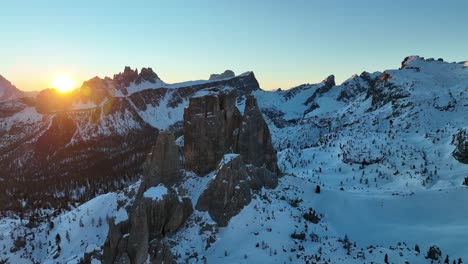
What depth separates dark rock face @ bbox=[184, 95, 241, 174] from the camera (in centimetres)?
7406

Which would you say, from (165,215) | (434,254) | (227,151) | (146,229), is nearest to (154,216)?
(165,215)

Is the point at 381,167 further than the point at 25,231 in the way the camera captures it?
Yes

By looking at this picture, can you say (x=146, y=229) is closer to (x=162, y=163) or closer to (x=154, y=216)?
(x=154, y=216)

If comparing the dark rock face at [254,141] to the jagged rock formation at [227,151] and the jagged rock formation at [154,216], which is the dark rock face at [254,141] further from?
the jagged rock formation at [154,216]

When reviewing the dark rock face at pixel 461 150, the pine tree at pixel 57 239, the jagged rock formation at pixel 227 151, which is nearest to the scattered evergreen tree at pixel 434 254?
the jagged rock formation at pixel 227 151

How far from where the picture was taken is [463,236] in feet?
201

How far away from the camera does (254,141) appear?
259 ft

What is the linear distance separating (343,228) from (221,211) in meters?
22.2

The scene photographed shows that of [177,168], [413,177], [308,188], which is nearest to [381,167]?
[413,177]

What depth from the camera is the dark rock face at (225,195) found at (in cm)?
6328

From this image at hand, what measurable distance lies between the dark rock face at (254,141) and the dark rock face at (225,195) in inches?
447

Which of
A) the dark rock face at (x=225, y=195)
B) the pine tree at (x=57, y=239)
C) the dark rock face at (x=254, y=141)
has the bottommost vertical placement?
the pine tree at (x=57, y=239)

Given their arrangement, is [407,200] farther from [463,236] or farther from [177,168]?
[177,168]

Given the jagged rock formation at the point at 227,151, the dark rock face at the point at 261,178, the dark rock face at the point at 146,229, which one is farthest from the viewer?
the dark rock face at the point at 261,178
